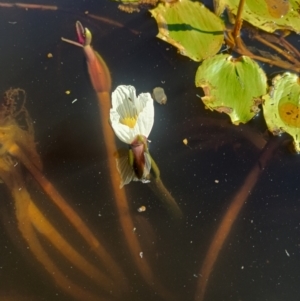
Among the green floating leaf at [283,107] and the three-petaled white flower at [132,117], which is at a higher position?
the three-petaled white flower at [132,117]

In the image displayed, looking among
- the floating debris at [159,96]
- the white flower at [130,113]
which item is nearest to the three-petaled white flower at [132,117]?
the white flower at [130,113]

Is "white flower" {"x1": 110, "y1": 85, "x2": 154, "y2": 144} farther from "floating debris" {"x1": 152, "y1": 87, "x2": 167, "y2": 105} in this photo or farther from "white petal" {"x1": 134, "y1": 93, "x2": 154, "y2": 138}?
"floating debris" {"x1": 152, "y1": 87, "x2": 167, "y2": 105}

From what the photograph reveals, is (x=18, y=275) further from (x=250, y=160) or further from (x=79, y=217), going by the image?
(x=250, y=160)

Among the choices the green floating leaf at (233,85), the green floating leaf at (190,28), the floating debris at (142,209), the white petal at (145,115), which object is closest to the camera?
the white petal at (145,115)

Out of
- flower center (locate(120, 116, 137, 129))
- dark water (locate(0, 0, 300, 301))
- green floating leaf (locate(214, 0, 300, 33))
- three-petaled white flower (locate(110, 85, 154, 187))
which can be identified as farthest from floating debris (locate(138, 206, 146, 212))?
green floating leaf (locate(214, 0, 300, 33))

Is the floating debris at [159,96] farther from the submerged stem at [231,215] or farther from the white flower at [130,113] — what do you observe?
the submerged stem at [231,215]
